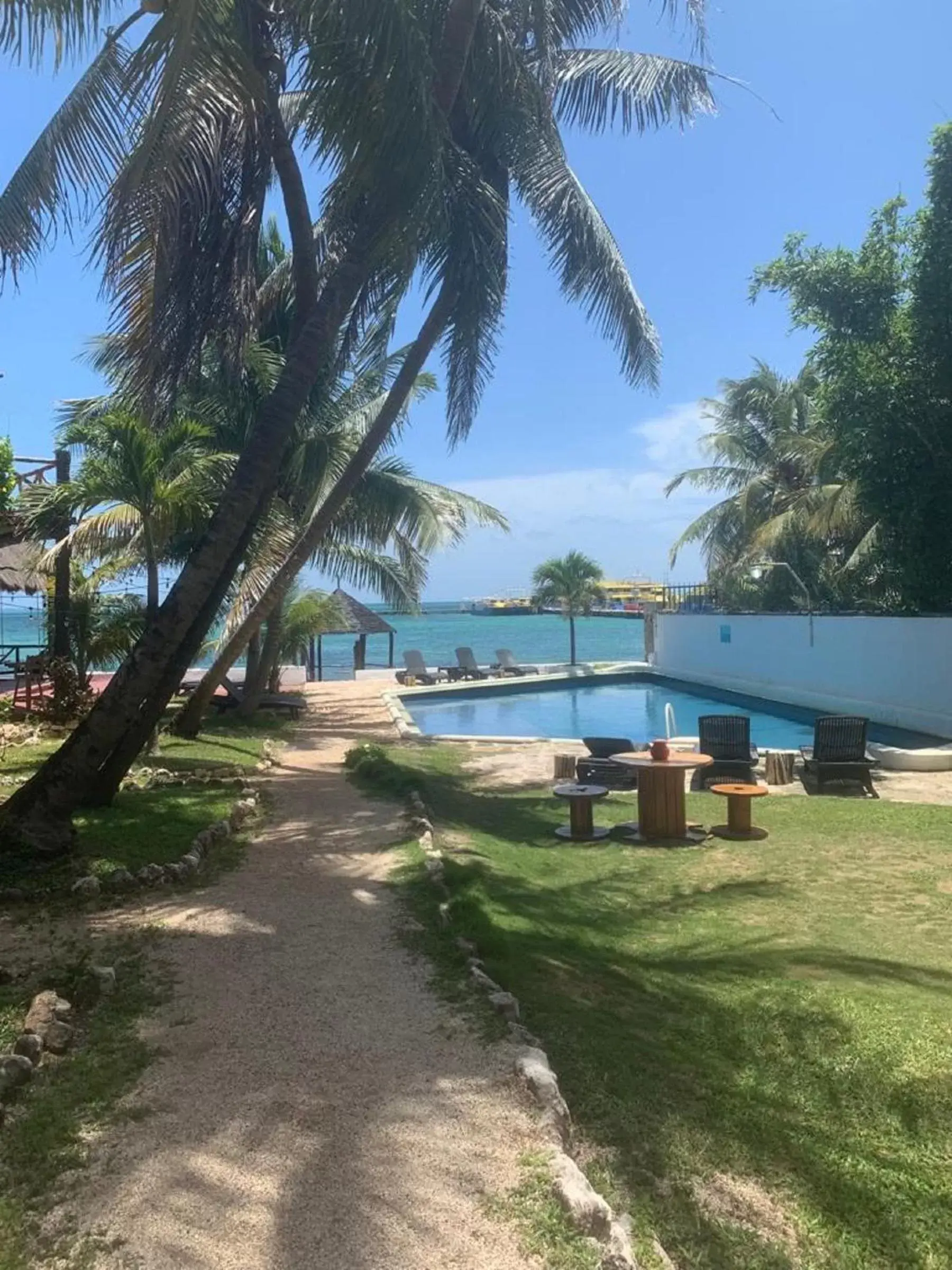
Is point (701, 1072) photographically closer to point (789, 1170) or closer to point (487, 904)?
point (789, 1170)

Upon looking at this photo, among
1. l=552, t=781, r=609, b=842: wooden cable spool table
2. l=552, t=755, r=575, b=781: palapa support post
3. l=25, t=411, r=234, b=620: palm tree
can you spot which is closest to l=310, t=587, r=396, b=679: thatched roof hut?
l=25, t=411, r=234, b=620: palm tree

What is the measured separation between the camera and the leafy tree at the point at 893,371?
1598 cm

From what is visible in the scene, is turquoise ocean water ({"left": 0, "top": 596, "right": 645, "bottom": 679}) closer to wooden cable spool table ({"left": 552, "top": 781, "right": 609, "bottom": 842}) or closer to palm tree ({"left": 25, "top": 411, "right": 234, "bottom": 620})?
palm tree ({"left": 25, "top": 411, "right": 234, "bottom": 620})

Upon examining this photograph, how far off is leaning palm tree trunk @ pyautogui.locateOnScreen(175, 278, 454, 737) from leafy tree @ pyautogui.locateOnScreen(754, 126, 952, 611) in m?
8.38

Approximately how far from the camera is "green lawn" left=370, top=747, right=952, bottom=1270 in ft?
10.0

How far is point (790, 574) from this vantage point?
86.1 ft

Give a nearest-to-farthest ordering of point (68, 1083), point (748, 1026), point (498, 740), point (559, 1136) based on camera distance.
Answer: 1. point (559, 1136)
2. point (68, 1083)
3. point (748, 1026)
4. point (498, 740)

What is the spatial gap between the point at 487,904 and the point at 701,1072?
2420mm

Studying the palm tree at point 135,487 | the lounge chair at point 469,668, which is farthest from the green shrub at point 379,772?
the lounge chair at point 469,668

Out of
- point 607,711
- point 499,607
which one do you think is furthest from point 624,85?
point 499,607

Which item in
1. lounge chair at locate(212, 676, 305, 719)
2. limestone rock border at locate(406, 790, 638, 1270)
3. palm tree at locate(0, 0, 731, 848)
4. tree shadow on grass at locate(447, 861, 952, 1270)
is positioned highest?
palm tree at locate(0, 0, 731, 848)

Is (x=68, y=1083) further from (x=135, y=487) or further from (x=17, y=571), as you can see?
(x=17, y=571)

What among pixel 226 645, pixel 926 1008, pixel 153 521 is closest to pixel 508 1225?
pixel 926 1008

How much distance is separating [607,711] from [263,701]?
9.77 m
